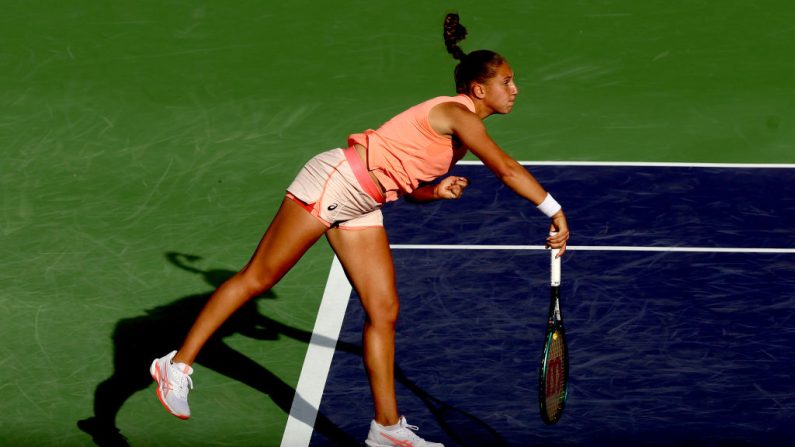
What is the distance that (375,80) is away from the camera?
1276 centimetres

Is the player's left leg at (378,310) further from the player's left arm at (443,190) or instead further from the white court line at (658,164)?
the white court line at (658,164)

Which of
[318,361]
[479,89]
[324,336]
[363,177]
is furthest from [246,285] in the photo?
[324,336]

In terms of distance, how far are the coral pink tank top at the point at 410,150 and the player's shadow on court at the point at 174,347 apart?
140 centimetres

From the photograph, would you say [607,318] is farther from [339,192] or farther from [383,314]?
[339,192]

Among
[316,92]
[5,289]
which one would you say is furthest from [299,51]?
[5,289]

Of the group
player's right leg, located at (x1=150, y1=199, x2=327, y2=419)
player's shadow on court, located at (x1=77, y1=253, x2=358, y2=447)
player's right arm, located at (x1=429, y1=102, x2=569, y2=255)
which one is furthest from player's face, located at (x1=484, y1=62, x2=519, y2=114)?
player's shadow on court, located at (x1=77, y1=253, x2=358, y2=447)

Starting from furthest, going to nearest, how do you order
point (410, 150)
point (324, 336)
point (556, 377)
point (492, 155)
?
point (324, 336)
point (556, 377)
point (410, 150)
point (492, 155)

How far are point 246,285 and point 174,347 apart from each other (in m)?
1.52

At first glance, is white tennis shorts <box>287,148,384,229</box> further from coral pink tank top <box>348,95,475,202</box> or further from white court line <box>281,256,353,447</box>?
white court line <box>281,256,353,447</box>

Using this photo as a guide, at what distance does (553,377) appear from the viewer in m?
6.89

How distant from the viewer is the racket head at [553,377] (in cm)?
668

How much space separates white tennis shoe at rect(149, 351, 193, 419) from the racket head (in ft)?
5.45

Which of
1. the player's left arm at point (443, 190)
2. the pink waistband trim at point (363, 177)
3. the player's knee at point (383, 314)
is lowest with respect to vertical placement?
the player's knee at point (383, 314)

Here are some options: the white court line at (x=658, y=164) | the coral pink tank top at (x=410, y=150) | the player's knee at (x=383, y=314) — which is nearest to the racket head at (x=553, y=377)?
the player's knee at (x=383, y=314)
